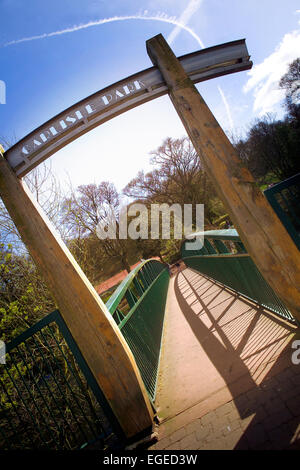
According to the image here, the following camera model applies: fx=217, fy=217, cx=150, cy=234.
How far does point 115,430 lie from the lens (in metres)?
2.06

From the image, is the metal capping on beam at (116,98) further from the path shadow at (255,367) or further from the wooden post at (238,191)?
the path shadow at (255,367)

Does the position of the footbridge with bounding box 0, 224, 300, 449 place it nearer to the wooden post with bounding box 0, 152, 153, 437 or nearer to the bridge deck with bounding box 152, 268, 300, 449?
the bridge deck with bounding box 152, 268, 300, 449

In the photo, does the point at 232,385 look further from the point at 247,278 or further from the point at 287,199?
the point at 287,199

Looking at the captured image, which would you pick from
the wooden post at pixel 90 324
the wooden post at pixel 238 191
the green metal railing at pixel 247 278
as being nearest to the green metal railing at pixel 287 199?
the wooden post at pixel 238 191

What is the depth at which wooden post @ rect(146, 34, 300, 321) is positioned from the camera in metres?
1.93

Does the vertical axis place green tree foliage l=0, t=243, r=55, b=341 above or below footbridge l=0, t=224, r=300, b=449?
above

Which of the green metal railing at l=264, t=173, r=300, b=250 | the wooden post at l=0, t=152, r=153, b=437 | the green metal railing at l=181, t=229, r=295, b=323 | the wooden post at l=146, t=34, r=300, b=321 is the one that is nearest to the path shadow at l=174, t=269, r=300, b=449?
the green metal railing at l=181, t=229, r=295, b=323

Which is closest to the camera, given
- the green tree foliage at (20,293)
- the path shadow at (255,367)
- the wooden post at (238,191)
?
the path shadow at (255,367)

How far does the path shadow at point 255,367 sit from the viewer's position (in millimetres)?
1620

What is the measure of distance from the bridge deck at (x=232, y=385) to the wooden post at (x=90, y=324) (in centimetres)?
43

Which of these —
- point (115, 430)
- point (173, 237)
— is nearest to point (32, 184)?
point (115, 430)

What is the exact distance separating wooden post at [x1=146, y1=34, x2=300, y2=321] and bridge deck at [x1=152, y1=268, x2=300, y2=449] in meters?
0.72

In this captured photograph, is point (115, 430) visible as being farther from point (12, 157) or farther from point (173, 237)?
point (173, 237)

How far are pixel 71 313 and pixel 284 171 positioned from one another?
133 feet
